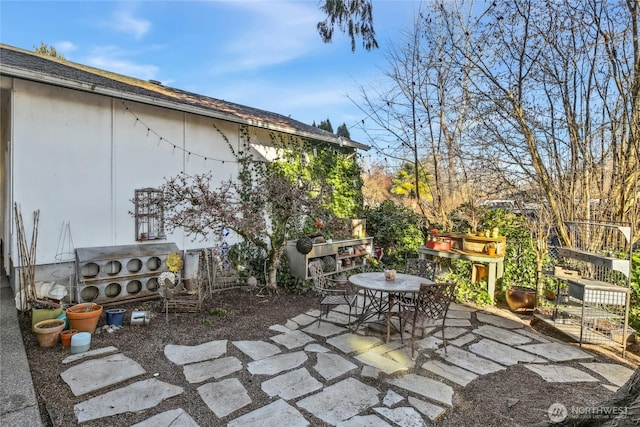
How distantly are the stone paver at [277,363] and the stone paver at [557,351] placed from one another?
106 inches

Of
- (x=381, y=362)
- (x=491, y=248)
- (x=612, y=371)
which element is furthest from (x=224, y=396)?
(x=491, y=248)

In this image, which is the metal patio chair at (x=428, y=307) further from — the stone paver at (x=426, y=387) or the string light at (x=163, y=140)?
the string light at (x=163, y=140)

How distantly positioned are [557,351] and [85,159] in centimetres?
690

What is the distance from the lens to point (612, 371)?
3.53 meters

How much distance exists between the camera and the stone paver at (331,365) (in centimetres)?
324

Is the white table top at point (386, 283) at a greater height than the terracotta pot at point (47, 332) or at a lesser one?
greater

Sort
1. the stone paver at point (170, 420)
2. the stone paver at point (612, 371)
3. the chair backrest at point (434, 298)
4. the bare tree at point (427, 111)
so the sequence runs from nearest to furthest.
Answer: the stone paver at point (170, 420), the stone paver at point (612, 371), the chair backrest at point (434, 298), the bare tree at point (427, 111)

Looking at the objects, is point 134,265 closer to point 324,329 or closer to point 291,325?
point 291,325

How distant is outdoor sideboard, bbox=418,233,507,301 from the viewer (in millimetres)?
5630

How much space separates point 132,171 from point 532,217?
7.08 meters

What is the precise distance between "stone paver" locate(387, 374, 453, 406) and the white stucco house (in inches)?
181

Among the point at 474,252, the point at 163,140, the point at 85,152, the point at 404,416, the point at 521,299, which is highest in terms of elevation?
the point at 163,140

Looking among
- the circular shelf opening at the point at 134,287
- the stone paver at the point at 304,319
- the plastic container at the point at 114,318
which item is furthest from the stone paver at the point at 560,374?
the circular shelf opening at the point at 134,287

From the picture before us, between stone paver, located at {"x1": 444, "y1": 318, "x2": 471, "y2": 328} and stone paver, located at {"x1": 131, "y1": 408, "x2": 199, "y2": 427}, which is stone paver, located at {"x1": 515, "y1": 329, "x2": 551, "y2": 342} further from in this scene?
stone paver, located at {"x1": 131, "y1": 408, "x2": 199, "y2": 427}
